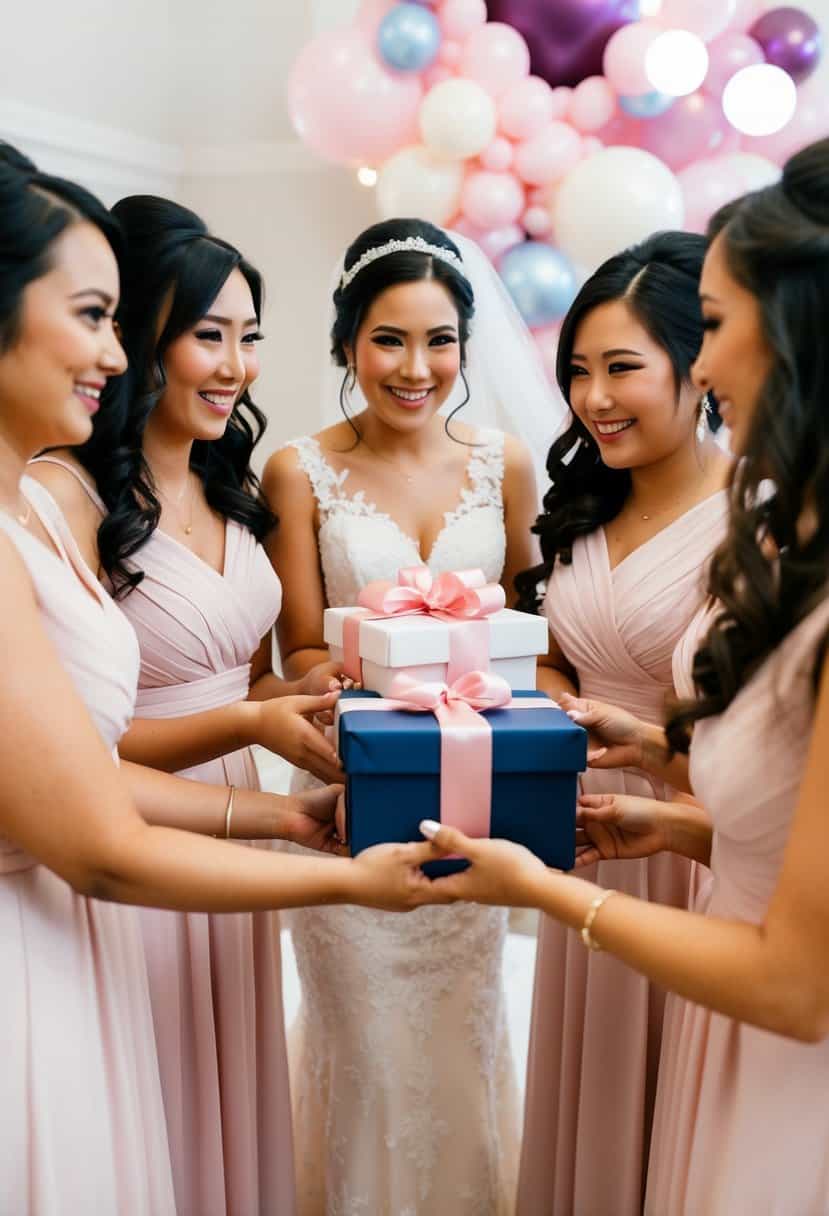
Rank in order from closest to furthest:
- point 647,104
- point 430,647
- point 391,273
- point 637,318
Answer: point 430,647 → point 637,318 → point 391,273 → point 647,104

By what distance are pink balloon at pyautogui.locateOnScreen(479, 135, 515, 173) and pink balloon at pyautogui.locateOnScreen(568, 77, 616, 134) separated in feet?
0.90

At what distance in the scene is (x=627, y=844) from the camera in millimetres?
1925

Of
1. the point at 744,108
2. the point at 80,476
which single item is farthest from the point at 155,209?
the point at 744,108

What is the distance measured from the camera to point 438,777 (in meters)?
1.62

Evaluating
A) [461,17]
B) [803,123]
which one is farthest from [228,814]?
[803,123]

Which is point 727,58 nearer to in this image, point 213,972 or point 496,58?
point 496,58

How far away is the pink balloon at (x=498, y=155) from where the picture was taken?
4.03 m

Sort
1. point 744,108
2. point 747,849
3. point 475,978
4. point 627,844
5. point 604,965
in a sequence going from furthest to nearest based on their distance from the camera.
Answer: point 744,108 → point 475,978 → point 604,965 → point 627,844 → point 747,849

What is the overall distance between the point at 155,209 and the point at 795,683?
1.59 metres

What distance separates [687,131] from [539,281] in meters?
0.78

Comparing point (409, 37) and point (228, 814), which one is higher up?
point (409, 37)

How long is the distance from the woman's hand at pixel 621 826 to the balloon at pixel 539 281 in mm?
2559

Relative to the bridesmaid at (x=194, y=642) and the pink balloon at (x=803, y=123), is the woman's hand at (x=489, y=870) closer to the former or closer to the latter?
the bridesmaid at (x=194, y=642)

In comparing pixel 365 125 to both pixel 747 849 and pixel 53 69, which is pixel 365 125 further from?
pixel 747 849
